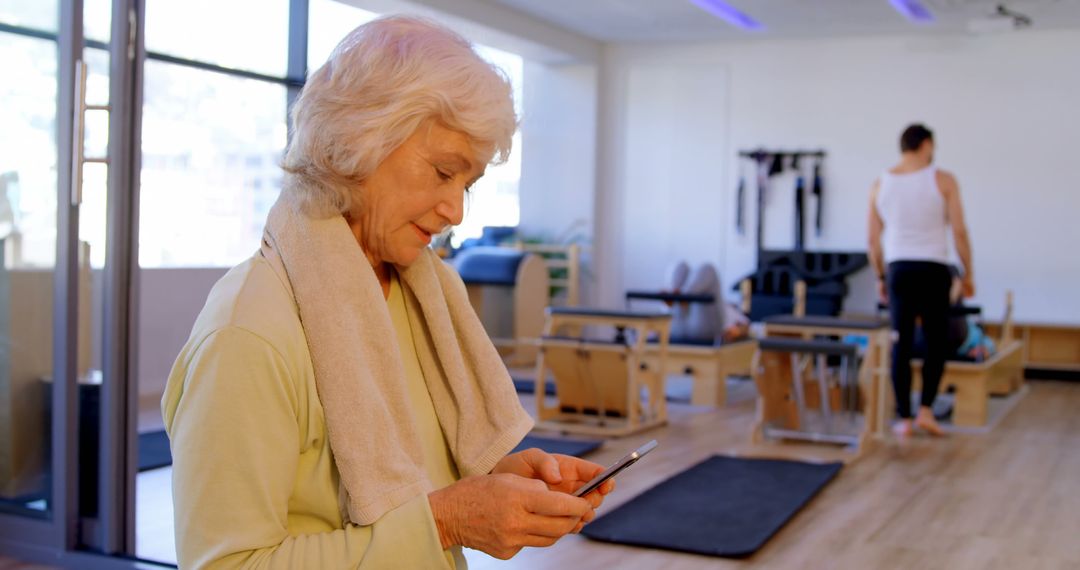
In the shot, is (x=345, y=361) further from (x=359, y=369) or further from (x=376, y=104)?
(x=376, y=104)

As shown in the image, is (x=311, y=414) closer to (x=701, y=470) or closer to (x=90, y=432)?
(x=90, y=432)

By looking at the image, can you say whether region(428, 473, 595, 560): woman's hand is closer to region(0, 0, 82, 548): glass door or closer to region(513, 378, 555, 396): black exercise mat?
region(0, 0, 82, 548): glass door

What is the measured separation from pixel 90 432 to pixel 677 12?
5.99 metres

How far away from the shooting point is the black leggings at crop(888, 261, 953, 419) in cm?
519

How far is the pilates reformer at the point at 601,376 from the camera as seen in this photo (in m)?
5.31

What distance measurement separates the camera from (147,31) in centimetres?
307

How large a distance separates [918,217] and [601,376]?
63.7 inches

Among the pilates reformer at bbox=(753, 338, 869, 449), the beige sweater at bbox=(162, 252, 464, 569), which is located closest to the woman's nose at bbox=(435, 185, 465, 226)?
the beige sweater at bbox=(162, 252, 464, 569)

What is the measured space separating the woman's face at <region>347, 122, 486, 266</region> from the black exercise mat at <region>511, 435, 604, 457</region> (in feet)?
11.9

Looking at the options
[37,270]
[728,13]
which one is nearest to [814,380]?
[728,13]

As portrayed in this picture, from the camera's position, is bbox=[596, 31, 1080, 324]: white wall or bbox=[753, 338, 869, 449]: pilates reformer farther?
bbox=[596, 31, 1080, 324]: white wall

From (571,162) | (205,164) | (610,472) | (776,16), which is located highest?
(776,16)

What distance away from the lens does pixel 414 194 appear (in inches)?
44.4

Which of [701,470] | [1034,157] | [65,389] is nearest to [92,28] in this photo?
[65,389]
